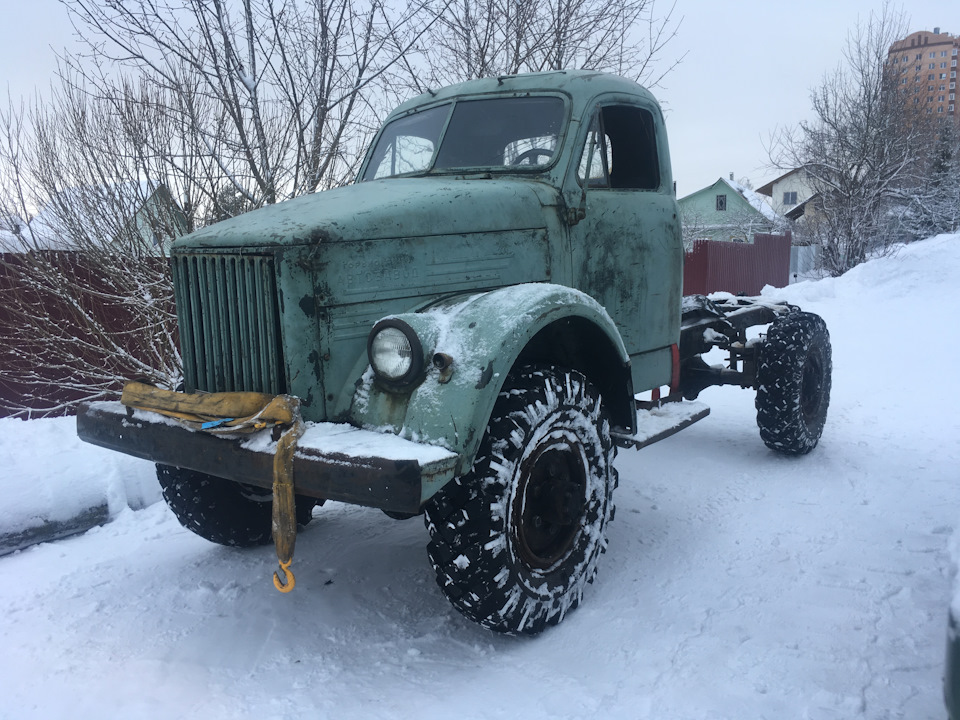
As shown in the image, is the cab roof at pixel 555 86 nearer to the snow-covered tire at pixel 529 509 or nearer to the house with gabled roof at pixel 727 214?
the snow-covered tire at pixel 529 509

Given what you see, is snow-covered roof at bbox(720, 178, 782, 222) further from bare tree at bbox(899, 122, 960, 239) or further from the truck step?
the truck step

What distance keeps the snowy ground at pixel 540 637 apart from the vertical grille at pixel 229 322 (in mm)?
1042

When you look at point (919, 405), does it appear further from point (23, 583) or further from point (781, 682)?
point (23, 583)

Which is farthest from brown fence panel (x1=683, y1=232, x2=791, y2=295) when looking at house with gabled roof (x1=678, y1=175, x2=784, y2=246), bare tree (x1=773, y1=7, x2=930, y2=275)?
house with gabled roof (x1=678, y1=175, x2=784, y2=246)

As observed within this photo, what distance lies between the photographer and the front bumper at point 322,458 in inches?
93.0

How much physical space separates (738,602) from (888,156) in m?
21.8

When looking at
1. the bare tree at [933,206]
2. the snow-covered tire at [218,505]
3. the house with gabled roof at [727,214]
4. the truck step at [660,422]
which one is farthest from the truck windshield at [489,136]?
the house with gabled roof at [727,214]

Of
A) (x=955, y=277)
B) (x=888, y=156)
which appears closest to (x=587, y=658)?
(x=955, y=277)

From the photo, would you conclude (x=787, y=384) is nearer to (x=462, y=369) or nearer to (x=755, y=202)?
(x=462, y=369)

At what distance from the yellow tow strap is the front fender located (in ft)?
0.92

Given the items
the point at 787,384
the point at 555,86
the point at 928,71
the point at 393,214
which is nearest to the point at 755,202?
the point at 928,71

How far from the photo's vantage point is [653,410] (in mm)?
4617

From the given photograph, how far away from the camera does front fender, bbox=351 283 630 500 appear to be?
101 inches

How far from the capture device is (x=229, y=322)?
2947mm
